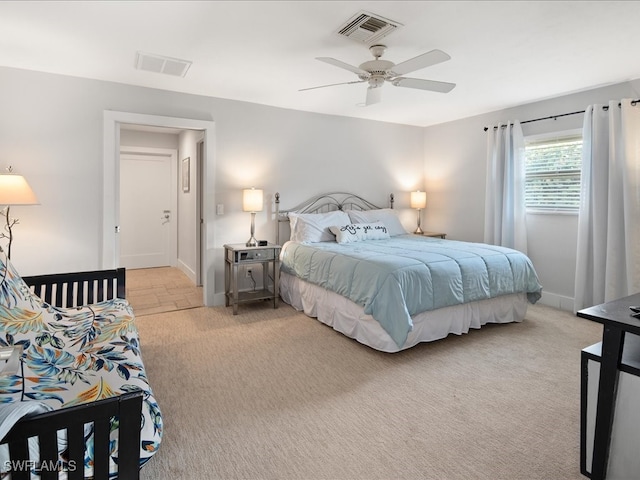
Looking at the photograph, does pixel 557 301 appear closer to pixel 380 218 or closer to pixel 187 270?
pixel 380 218

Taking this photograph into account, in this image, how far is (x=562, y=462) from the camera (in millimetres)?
1785

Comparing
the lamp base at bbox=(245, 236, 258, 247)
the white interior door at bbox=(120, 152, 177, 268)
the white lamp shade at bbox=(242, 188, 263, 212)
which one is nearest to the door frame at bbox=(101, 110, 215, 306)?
the white lamp shade at bbox=(242, 188, 263, 212)

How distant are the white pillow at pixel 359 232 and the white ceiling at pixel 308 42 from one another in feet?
5.02

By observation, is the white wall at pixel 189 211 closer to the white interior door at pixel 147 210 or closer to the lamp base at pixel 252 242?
the white interior door at pixel 147 210

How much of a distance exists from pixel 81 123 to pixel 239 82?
160 centimetres

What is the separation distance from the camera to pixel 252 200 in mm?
4258

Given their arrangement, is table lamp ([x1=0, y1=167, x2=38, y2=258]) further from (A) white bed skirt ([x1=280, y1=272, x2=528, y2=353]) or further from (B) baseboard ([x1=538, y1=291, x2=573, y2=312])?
(B) baseboard ([x1=538, y1=291, x2=573, y2=312])

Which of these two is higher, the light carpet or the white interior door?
the white interior door

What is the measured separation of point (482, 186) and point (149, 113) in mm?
4300

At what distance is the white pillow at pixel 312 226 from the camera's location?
14.4 ft

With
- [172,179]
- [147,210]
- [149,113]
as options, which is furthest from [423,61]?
[147,210]

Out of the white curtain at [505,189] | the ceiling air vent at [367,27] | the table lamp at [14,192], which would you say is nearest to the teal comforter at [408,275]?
the white curtain at [505,189]

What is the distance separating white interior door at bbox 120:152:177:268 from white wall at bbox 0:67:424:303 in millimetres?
2813

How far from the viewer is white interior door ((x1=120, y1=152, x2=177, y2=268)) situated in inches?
256
